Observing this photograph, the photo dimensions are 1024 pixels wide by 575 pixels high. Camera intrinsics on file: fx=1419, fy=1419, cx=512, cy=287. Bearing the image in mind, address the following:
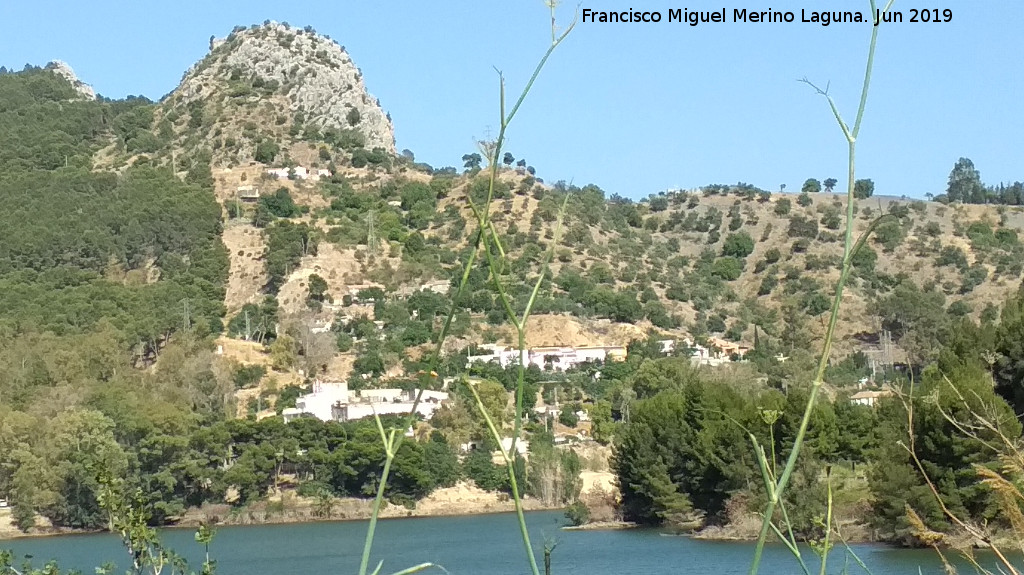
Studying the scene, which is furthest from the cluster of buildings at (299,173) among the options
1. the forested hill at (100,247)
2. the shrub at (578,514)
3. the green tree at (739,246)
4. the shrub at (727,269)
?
the shrub at (578,514)

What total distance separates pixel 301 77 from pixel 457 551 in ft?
195

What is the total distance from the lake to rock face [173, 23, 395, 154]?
46391 mm

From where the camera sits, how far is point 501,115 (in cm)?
203

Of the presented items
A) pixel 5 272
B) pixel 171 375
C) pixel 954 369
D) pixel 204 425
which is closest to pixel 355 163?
pixel 5 272

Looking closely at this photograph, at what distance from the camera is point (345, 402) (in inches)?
2004

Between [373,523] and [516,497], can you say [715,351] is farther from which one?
[373,523]

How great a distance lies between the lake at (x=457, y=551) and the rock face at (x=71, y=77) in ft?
194

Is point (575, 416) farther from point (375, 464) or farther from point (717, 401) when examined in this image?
point (717, 401)

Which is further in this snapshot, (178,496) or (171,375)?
(171,375)

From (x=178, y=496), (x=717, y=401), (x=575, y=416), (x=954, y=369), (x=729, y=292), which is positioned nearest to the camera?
(x=954, y=369)

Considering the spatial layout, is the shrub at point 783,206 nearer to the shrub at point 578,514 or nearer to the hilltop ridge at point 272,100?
the hilltop ridge at point 272,100

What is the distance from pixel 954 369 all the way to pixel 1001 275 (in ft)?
136

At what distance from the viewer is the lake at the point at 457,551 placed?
83.9ft

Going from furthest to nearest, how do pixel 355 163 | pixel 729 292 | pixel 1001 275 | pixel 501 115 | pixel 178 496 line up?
pixel 355 163, pixel 729 292, pixel 1001 275, pixel 178 496, pixel 501 115
